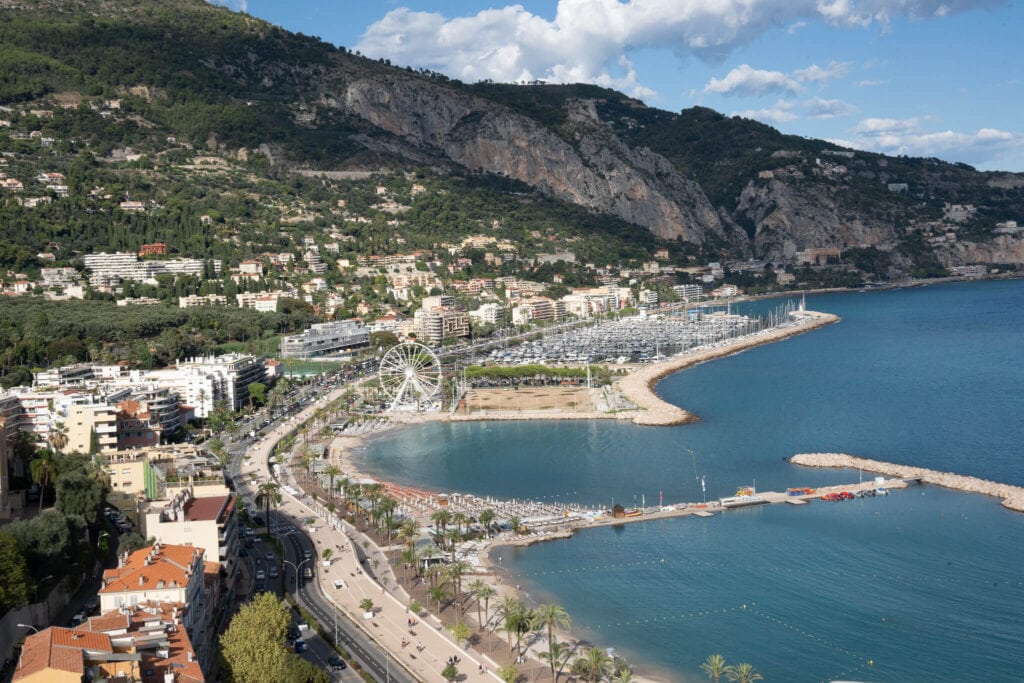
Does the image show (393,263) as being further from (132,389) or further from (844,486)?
(844,486)

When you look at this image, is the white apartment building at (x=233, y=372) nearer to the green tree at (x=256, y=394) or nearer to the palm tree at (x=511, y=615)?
the green tree at (x=256, y=394)

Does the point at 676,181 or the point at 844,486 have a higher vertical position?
the point at 676,181

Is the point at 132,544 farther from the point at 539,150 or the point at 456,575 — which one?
the point at 539,150

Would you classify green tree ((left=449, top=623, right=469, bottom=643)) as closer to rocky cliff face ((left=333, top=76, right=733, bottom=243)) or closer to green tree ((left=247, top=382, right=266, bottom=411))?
green tree ((left=247, top=382, right=266, bottom=411))

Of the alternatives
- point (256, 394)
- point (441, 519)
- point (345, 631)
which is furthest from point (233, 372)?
point (345, 631)

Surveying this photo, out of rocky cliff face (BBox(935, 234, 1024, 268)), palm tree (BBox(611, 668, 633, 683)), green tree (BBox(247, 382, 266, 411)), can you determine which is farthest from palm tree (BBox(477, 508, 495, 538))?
rocky cliff face (BBox(935, 234, 1024, 268))

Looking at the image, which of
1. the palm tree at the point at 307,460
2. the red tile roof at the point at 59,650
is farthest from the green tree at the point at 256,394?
the red tile roof at the point at 59,650

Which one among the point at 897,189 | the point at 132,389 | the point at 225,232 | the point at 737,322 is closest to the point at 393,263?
the point at 225,232
